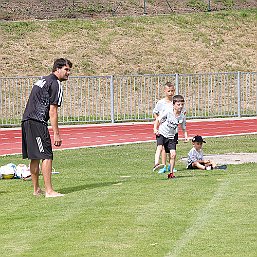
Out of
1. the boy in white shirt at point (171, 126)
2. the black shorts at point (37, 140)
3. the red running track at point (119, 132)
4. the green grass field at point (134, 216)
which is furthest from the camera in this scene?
the red running track at point (119, 132)

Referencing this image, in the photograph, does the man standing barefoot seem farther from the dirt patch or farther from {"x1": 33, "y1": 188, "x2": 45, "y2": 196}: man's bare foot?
the dirt patch

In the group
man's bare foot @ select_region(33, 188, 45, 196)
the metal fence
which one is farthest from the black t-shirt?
the metal fence

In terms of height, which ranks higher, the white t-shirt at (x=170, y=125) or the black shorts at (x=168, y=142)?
the white t-shirt at (x=170, y=125)

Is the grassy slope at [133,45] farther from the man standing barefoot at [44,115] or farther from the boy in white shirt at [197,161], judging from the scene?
the man standing barefoot at [44,115]

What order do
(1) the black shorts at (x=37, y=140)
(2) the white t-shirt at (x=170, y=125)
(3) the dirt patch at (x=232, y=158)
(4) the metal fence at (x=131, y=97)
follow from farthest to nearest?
(4) the metal fence at (x=131, y=97), (3) the dirt patch at (x=232, y=158), (2) the white t-shirt at (x=170, y=125), (1) the black shorts at (x=37, y=140)

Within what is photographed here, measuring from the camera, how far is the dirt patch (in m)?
21.1

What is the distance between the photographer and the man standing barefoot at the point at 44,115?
46.9 feet

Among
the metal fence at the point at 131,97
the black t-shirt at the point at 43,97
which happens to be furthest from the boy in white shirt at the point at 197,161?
the metal fence at the point at 131,97

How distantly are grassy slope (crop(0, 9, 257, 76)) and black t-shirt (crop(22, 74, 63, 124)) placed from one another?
3552 centimetres

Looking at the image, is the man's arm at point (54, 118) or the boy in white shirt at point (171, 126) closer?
the man's arm at point (54, 118)

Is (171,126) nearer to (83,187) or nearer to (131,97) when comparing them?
(83,187)

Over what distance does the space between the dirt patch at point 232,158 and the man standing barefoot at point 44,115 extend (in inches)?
284

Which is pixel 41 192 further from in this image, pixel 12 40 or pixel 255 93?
pixel 12 40

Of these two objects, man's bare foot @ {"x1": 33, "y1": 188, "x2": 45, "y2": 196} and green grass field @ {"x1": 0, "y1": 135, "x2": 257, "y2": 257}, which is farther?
man's bare foot @ {"x1": 33, "y1": 188, "x2": 45, "y2": 196}
